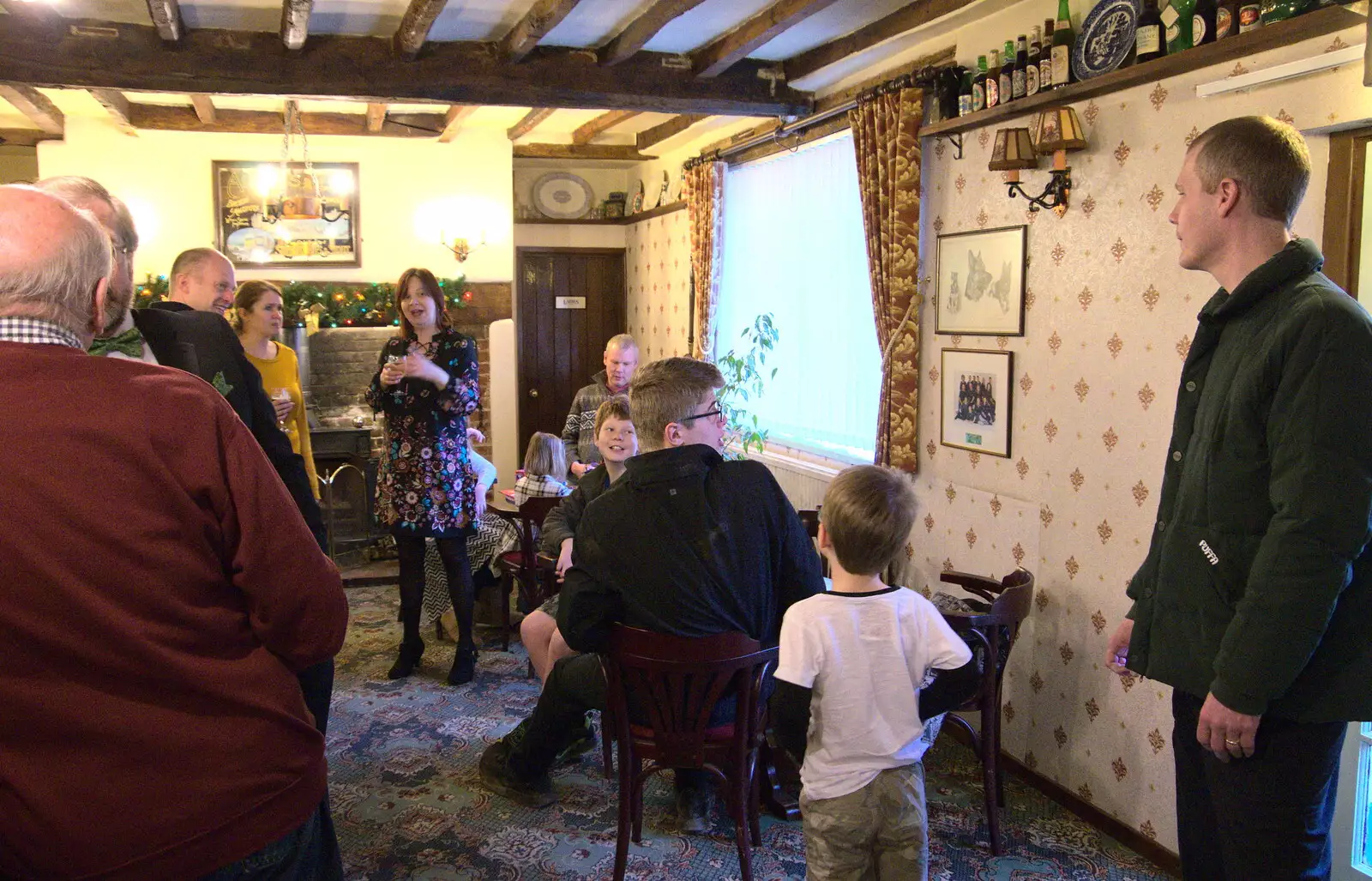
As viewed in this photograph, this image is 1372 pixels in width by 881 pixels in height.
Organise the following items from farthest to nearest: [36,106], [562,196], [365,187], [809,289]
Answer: [562,196], [365,187], [36,106], [809,289]

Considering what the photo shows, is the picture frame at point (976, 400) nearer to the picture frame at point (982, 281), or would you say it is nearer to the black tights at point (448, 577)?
the picture frame at point (982, 281)

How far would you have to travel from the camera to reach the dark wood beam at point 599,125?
253 inches

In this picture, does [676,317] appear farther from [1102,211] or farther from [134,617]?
[134,617]

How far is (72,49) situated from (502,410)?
12.5 feet

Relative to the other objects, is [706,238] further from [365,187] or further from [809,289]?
[365,187]

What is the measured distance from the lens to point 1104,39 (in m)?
3.09

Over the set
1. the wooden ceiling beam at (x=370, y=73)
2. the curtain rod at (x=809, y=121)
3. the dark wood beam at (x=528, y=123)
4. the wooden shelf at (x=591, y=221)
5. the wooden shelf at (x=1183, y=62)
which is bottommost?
the wooden shelf at (x=1183, y=62)

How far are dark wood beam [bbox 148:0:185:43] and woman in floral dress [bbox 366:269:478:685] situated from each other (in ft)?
4.08

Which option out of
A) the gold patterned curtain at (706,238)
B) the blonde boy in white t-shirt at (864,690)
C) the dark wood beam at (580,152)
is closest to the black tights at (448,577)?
the gold patterned curtain at (706,238)

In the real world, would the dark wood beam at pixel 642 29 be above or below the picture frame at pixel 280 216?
above

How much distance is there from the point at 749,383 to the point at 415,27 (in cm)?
263

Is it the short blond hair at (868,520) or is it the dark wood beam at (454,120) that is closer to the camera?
the short blond hair at (868,520)

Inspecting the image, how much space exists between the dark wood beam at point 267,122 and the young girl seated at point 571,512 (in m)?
4.11

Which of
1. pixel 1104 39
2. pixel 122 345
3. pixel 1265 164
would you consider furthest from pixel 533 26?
pixel 1265 164
